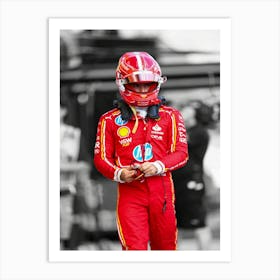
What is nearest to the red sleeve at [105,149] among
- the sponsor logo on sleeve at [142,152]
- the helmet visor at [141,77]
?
the sponsor logo on sleeve at [142,152]

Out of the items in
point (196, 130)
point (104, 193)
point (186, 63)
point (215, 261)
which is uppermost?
point (186, 63)

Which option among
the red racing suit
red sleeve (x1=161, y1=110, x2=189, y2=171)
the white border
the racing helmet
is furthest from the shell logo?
the white border

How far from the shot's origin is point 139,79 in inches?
166

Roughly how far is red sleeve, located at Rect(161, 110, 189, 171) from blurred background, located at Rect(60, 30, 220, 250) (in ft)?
0.97

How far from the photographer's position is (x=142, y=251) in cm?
427

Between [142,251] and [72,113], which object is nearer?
[142,251]

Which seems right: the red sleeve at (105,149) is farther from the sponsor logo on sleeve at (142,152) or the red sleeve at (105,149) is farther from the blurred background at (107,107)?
the blurred background at (107,107)

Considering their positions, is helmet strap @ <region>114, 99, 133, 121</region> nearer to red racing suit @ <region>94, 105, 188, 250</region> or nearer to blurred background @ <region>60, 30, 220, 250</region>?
red racing suit @ <region>94, 105, 188, 250</region>
